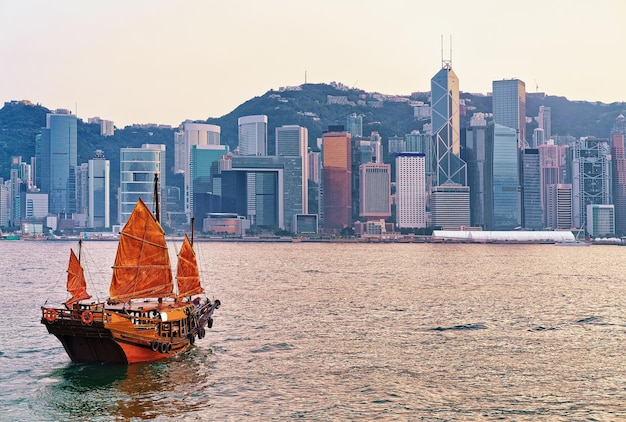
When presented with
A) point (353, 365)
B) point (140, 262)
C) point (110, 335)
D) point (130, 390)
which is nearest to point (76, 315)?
point (110, 335)

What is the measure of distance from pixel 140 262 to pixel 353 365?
56.6 ft

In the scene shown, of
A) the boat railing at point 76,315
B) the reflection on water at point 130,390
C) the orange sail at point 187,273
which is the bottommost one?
the reflection on water at point 130,390

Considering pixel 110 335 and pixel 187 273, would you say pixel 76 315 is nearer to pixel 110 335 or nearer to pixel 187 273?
pixel 110 335

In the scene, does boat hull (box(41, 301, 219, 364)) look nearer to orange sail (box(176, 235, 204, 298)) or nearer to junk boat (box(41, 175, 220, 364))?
junk boat (box(41, 175, 220, 364))

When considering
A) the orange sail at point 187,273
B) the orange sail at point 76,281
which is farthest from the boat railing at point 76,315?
the orange sail at point 187,273

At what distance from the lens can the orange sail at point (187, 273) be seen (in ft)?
219

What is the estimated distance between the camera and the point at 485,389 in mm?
50844

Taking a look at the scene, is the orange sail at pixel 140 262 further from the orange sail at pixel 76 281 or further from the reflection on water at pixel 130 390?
the reflection on water at pixel 130 390

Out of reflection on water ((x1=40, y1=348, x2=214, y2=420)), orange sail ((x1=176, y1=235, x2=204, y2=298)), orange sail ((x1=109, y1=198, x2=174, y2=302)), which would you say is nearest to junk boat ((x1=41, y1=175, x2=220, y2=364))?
orange sail ((x1=109, y1=198, x2=174, y2=302))

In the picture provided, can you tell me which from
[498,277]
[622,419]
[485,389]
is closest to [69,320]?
[485,389]

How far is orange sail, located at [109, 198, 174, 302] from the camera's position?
59.5 m

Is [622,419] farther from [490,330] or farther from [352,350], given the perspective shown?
[490,330]

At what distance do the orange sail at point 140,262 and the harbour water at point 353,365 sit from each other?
571 cm

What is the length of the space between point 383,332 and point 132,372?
85.6ft
